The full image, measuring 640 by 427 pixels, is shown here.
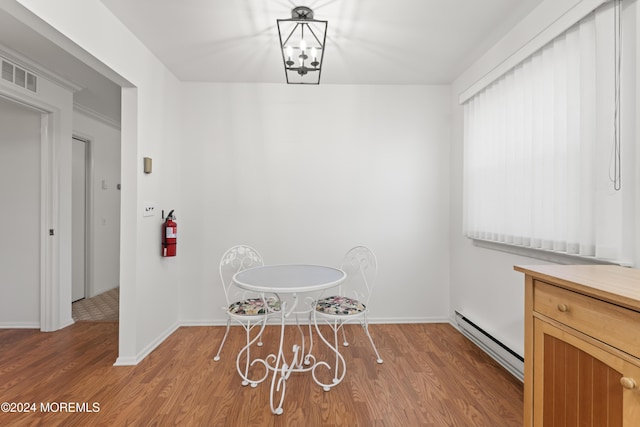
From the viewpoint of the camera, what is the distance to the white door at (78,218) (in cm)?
392

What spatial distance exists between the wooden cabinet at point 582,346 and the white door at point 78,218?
4.89 meters

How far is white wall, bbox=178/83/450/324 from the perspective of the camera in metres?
→ 3.23

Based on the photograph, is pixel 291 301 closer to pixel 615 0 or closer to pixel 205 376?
pixel 205 376

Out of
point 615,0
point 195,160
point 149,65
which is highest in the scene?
point 149,65

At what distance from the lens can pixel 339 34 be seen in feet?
7.79

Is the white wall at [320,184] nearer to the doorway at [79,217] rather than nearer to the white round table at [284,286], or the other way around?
the white round table at [284,286]

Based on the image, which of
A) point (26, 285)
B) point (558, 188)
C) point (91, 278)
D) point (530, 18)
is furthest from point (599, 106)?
point (91, 278)

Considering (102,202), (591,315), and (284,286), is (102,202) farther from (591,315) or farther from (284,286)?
(591,315)

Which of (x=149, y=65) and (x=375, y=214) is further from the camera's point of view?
(x=375, y=214)

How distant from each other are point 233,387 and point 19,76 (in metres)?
3.21

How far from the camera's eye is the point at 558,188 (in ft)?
6.00

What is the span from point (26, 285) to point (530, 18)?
5.05m

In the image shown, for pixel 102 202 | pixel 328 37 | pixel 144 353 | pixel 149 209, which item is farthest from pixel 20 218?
pixel 328 37

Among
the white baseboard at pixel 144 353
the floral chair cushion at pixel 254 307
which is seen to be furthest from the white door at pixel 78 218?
the floral chair cushion at pixel 254 307
